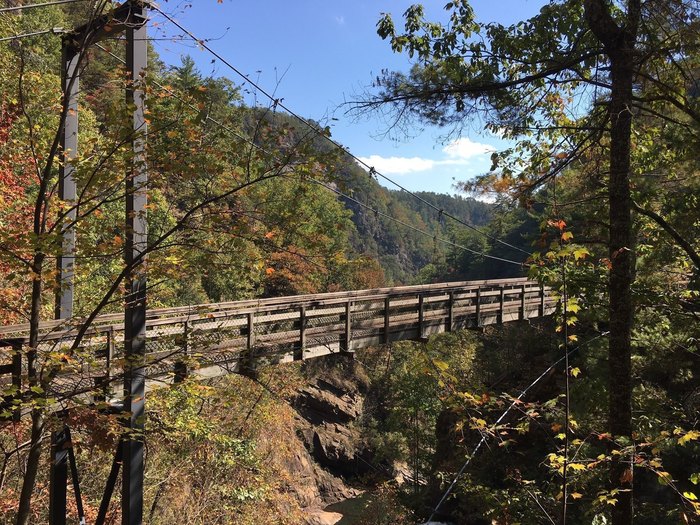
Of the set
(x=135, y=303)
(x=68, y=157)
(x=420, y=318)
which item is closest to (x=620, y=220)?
(x=135, y=303)

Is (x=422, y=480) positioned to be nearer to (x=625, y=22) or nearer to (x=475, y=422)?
(x=475, y=422)

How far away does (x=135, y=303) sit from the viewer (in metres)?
4.29

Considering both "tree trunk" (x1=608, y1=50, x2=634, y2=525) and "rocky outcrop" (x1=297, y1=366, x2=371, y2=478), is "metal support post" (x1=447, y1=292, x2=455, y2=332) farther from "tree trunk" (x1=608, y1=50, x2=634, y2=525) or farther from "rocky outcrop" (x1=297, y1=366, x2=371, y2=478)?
"rocky outcrop" (x1=297, y1=366, x2=371, y2=478)

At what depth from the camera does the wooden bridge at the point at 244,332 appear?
3984 millimetres

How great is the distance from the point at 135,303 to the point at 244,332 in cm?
266

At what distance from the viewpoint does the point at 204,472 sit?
414 inches

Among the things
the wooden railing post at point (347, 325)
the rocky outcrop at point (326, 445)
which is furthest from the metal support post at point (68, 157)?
the rocky outcrop at point (326, 445)

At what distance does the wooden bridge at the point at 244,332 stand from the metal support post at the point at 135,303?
186mm

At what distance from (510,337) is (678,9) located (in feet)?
54.7

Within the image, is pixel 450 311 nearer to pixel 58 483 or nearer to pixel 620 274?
pixel 620 274

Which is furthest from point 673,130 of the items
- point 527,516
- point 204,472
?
point 204,472

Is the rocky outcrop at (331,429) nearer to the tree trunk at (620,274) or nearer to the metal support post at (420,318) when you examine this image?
the metal support post at (420,318)

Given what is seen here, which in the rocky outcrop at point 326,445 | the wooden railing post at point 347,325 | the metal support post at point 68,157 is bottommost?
the rocky outcrop at point 326,445

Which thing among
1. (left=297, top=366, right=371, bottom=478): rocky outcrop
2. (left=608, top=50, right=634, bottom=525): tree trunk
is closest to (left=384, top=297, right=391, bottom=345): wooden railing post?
(left=608, top=50, right=634, bottom=525): tree trunk
